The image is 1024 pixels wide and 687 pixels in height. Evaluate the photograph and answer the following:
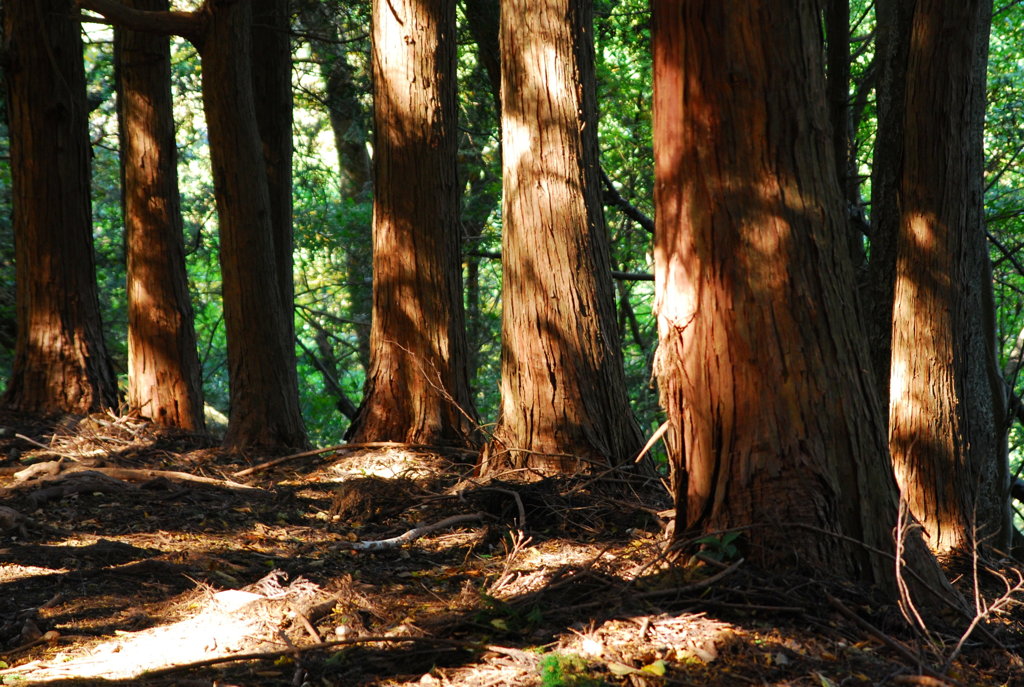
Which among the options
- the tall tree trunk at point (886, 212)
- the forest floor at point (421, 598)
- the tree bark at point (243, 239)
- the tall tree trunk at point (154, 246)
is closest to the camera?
the forest floor at point (421, 598)

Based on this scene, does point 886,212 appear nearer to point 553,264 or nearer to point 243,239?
point 553,264

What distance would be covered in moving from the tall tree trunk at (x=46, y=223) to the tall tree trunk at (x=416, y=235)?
3.62 m

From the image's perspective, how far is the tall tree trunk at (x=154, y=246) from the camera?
912cm

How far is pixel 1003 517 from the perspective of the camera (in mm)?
7301

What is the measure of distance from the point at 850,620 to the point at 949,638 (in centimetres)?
42

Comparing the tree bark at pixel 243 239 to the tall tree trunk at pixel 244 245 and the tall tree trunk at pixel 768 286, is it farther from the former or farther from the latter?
the tall tree trunk at pixel 768 286

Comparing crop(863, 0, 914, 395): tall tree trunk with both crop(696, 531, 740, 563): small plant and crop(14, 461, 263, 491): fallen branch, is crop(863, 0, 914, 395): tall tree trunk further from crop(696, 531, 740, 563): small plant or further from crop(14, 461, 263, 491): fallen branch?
crop(14, 461, 263, 491): fallen branch

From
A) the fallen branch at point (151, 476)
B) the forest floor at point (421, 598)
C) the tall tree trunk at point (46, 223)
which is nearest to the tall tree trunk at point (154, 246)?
the tall tree trunk at point (46, 223)

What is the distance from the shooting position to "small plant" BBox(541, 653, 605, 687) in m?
3.04

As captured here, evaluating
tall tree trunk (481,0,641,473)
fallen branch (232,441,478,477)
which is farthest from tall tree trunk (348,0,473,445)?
tall tree trunk (481,0,641,473)

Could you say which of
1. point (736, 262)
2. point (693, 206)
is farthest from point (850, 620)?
point (693, 206)

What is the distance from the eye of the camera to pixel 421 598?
4438 mm

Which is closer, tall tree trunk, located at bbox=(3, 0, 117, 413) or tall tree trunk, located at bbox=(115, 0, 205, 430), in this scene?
tall tree trunk, located at bbox=(115, 0, 205, 430)

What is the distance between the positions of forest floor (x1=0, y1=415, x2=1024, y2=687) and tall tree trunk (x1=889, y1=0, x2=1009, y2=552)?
60 centimetres
